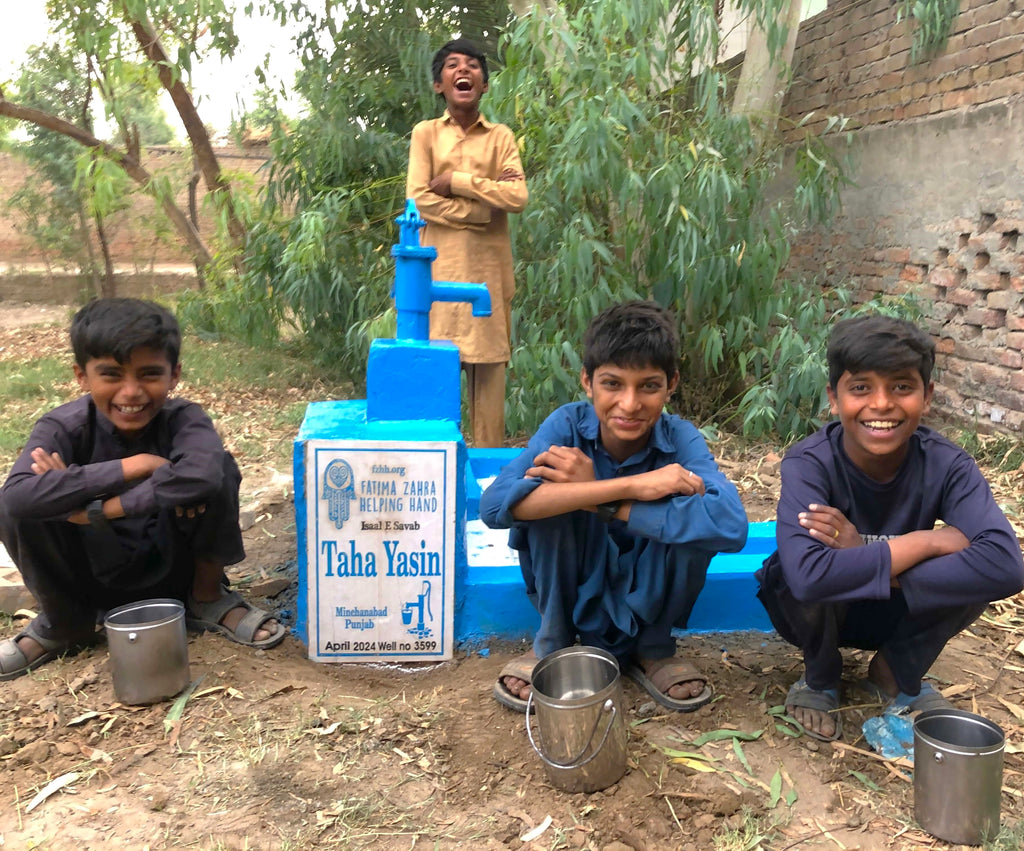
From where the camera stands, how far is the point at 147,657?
74.6 inches

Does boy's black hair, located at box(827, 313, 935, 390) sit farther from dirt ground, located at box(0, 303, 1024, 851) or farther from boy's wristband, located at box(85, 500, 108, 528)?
boy's wristband, located at box(85, 500, 108, 528)

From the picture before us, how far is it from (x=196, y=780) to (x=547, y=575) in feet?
2.72

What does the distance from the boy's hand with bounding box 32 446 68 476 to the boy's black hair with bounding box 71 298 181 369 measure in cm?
22

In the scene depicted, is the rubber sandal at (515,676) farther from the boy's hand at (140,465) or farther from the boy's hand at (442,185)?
the boy's hand at (442,185)

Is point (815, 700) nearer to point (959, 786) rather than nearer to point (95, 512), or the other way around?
point (959, 786)

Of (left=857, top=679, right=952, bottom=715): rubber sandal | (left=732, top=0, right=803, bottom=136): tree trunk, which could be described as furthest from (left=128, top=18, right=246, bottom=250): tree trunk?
(left=857, top=679, right=952, bottom=715): rubber sandal

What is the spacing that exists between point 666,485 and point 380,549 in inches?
30.7

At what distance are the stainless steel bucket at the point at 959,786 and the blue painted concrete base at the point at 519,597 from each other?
0.82 m

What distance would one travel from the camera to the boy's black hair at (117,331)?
1.96m

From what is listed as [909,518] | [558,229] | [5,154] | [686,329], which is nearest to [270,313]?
[558,229]

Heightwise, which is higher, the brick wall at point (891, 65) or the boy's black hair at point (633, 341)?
the brick wall at point (891, 65)

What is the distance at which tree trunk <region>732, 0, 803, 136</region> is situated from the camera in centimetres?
466

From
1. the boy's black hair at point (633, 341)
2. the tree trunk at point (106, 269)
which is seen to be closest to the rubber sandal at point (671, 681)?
the boy's black hair at point (633, 341)

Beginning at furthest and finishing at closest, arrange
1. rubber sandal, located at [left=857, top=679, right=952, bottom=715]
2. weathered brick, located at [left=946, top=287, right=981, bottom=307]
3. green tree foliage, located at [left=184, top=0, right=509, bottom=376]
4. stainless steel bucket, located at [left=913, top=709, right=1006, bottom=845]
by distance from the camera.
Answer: green tree foliage, located at [left=184, top=0, right=509, bottom=376], weathered brick, located at [left=946, top=287, right=981, bottom=307], rubber sandal, located at [left=857, top=679, right=952, bottom=715], stainless steel bucket, located at [left=913, top=709, right=1006, bottom=845]
